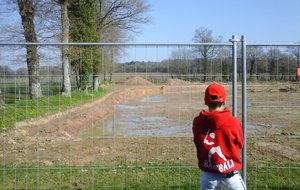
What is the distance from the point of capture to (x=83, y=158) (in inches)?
320

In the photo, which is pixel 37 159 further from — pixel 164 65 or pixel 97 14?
pixel 97 14

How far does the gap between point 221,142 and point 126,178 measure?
130 inches

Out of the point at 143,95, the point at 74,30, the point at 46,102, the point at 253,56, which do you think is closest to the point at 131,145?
the point at 46,102

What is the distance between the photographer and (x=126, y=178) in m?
6.14

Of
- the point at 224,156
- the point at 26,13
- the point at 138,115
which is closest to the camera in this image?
the point at 224,156

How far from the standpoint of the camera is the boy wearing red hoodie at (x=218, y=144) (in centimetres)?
324

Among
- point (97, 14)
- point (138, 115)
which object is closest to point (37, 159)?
point (138, 115)

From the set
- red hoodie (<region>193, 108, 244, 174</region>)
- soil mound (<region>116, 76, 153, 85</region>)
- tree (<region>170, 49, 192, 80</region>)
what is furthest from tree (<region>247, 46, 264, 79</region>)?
red hoodie (<region>193, 108, 244, 174</region>)

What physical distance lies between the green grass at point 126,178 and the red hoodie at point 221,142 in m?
2.28

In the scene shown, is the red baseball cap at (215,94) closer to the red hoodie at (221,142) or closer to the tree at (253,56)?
the red hoodie at (221,142)

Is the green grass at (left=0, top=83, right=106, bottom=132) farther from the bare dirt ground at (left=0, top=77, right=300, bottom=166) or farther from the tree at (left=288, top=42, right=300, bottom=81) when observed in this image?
the tree at (left=288, top=42, right=300, bottom=81)

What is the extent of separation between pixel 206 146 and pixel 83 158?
5429 mm

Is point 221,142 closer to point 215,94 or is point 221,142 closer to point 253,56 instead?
point 215,94

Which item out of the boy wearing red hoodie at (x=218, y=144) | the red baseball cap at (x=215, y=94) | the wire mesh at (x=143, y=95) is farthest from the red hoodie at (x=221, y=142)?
the wire mesh at (x=143, y=95)
